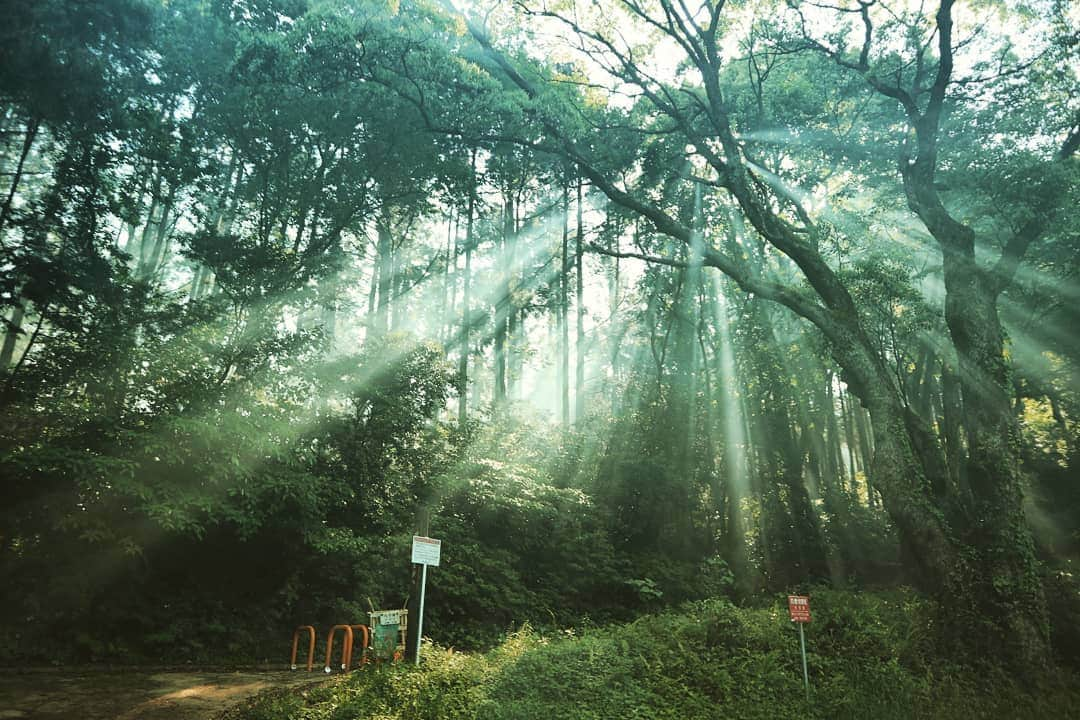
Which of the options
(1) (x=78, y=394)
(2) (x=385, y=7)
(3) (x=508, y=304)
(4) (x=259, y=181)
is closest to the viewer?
(1) (x=78, y=394)

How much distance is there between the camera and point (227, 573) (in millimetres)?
10750

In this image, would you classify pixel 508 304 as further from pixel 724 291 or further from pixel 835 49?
pixel 835 49

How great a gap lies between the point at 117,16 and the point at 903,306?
19.1 m

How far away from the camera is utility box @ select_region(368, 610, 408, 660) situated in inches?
299

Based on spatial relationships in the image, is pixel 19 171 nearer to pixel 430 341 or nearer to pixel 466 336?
pixel 430 341

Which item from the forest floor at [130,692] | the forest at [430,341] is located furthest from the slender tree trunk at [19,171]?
the forest floor at [130,692]

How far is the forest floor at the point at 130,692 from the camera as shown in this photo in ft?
19.6

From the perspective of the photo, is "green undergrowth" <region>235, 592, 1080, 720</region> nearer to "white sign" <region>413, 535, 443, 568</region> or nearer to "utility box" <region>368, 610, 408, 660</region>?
"utility box" <region>368, 610, 408, 660</region>

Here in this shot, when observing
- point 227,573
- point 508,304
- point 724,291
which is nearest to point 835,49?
point 724,291

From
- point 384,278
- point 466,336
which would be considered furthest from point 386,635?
point 384,278

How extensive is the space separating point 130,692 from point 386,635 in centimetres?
297

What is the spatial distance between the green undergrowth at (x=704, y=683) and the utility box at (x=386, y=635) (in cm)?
53

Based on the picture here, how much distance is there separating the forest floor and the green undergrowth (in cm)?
99

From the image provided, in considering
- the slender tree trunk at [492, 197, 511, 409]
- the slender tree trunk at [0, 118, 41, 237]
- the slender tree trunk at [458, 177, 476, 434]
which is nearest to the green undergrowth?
the slender tree trunk at [458, 177, 476, 434]
